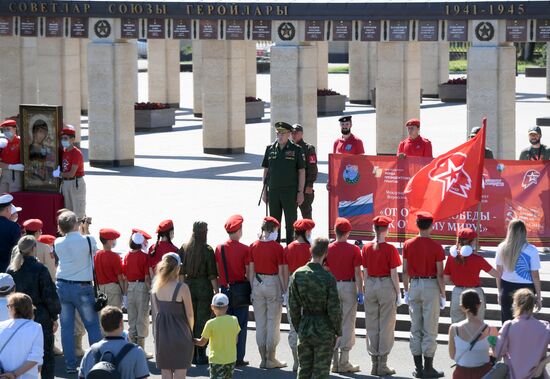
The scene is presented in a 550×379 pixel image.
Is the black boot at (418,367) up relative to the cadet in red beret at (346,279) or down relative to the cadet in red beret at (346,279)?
down

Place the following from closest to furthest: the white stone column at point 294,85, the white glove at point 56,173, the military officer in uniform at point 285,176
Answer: the military officer in uniform at point 285,176, the white glove at point 56,173, the white stone column at point 294,85

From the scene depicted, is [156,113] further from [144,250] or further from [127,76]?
[144,250]

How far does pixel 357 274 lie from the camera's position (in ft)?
47.1

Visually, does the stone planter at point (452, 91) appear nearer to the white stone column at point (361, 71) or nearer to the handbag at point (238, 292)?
the white stone column at point (361, 71)

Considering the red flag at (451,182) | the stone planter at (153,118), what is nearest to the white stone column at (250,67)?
the stone planter at (153,118)

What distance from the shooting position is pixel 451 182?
16438 mm

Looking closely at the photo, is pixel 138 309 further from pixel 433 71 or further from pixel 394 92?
pixel 433 71

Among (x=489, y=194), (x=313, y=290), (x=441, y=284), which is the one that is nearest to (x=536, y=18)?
(x=489, y=194)

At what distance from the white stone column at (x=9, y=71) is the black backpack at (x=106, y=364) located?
21084 mm

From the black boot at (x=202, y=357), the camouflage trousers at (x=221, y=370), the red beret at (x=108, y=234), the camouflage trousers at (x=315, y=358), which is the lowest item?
the black boot at (x=202, y=357)

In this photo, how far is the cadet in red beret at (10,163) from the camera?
64.6ft

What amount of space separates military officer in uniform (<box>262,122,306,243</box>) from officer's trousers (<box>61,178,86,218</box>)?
8.95 ft

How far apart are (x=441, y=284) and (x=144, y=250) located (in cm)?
310

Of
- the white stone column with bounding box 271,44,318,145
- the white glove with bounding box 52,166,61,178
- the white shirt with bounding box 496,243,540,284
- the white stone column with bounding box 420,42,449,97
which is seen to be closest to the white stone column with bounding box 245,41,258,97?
the white stone column with bounding box 420,42,449,97
